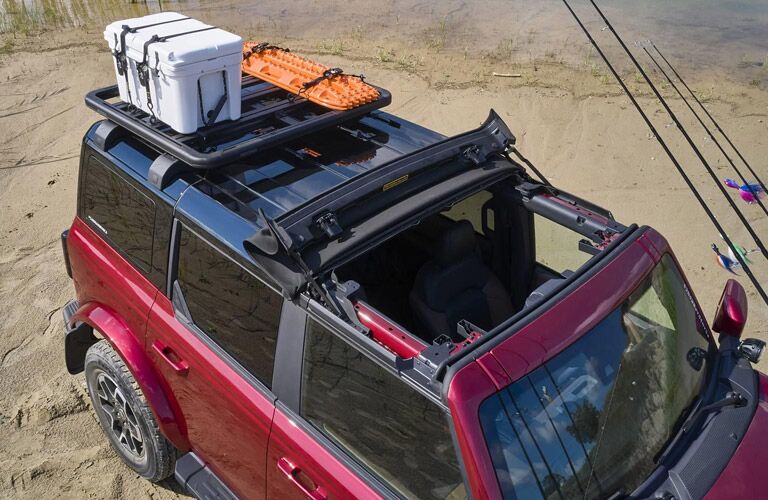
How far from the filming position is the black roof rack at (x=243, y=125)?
3.45 meters

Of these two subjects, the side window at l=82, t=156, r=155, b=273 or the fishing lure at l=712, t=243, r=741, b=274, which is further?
the fishing lure at l=712, t=243, r=741, b=274

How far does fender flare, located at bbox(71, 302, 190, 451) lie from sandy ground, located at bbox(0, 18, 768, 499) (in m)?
0.74

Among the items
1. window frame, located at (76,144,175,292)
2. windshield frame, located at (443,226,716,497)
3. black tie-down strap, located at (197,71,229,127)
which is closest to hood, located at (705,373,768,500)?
windshield frame, located at (443,226,716,497)

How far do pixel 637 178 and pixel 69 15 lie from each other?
34.7 feet

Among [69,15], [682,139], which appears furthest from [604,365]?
[69,15]

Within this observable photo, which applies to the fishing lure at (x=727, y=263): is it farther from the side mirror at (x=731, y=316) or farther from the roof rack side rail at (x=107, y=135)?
the roof rack side rail at (x=107, y=135)

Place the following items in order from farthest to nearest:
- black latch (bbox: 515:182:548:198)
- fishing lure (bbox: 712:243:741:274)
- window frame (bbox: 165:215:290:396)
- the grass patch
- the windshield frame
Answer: the grass patch < fishing lure (bbox: 712:243:741:274) < black latch (bbox: 515:182:548:198) < window frame (bbox: 165:215:290:396) < the windshield frame

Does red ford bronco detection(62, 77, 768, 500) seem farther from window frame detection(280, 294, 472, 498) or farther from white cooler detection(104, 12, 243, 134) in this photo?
white cooler detection(104, 12, 243, 134)

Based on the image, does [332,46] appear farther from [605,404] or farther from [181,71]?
[605,404]

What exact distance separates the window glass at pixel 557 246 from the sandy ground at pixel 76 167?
7.41 ft

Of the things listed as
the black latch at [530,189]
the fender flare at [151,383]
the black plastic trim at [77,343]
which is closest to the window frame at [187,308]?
the fender flare at [151,383]

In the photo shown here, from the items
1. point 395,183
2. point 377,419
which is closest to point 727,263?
point 395,183

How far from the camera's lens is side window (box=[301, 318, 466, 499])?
8.16 feet

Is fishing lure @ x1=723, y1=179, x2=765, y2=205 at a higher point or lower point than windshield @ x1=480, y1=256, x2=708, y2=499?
lower
